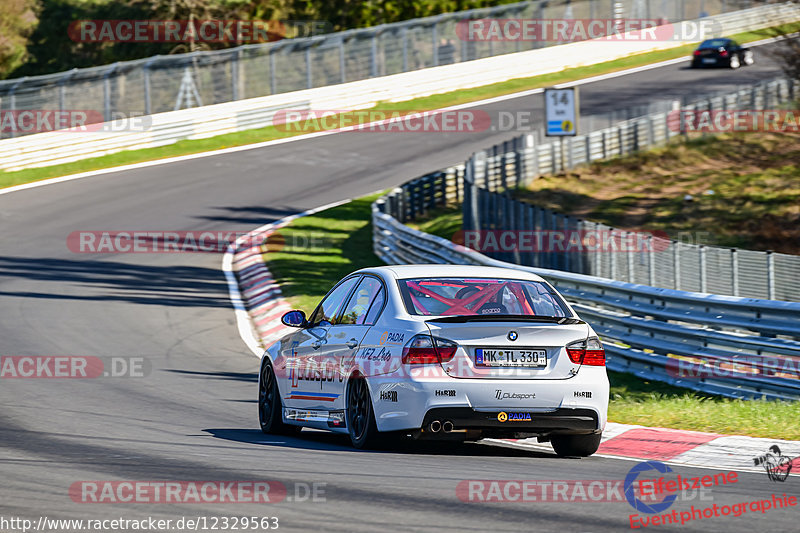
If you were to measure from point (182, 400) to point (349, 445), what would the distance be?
3418 mm

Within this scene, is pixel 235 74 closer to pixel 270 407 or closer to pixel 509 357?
pixel 270 407

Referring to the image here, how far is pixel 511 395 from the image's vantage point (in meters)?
8.55

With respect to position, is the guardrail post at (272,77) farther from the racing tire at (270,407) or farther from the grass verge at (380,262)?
the racing tire at (270,407)

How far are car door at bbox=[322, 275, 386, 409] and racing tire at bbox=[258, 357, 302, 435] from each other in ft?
2.92

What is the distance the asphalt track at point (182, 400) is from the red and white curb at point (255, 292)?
0.28m

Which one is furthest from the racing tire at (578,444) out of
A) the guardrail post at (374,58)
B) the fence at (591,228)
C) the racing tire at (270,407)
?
the guardrail post at (374,58)

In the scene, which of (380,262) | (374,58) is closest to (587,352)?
(380,262)

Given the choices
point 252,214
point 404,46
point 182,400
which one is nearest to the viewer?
point 182,400

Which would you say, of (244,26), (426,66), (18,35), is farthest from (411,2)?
(18,35)

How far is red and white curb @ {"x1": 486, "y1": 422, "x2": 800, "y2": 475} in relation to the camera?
28.1ft

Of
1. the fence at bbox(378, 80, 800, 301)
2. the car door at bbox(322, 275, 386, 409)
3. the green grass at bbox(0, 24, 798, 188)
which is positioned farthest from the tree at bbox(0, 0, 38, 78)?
the car door at bbox(322, 275, 386, 409)

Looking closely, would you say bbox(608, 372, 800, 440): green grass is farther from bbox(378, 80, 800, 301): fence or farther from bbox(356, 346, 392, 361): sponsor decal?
bbox(378, 80, 800, 301): fence

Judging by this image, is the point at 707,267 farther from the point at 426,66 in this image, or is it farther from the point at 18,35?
the point at 18,35

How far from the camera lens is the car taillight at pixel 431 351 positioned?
8492 mm
